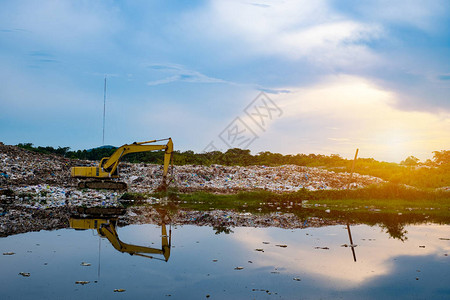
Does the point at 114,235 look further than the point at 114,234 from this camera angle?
No

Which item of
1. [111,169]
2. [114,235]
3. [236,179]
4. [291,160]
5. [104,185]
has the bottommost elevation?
[114,235]

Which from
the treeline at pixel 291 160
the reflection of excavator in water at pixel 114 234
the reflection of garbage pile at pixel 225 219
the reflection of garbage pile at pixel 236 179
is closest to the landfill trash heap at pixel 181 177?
the reflection of garbage pile at pixel 236 179

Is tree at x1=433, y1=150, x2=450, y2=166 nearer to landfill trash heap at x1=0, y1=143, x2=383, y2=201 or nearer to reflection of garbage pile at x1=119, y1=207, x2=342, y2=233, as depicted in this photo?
landfill trash heap at x1=0, y1=143, x2=383, y2=201

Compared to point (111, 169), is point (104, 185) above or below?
below

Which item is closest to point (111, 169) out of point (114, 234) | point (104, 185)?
point (104, 185)

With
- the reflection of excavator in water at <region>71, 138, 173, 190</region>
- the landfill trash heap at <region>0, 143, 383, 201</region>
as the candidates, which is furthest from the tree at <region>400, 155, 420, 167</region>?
the reflection of excavator in water at <region>71, 138, 173, 190</region>

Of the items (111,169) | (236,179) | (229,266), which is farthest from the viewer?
(236,179)

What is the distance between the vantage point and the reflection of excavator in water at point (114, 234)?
7.40 meters

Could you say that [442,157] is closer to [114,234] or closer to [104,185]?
[104,185]

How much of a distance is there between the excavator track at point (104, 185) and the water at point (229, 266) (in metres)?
10.9

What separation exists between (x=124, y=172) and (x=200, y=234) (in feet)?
53.4

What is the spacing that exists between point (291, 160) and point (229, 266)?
100 ft

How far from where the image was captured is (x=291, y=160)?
36.3 meters

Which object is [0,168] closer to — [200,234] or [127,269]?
[200,234]
